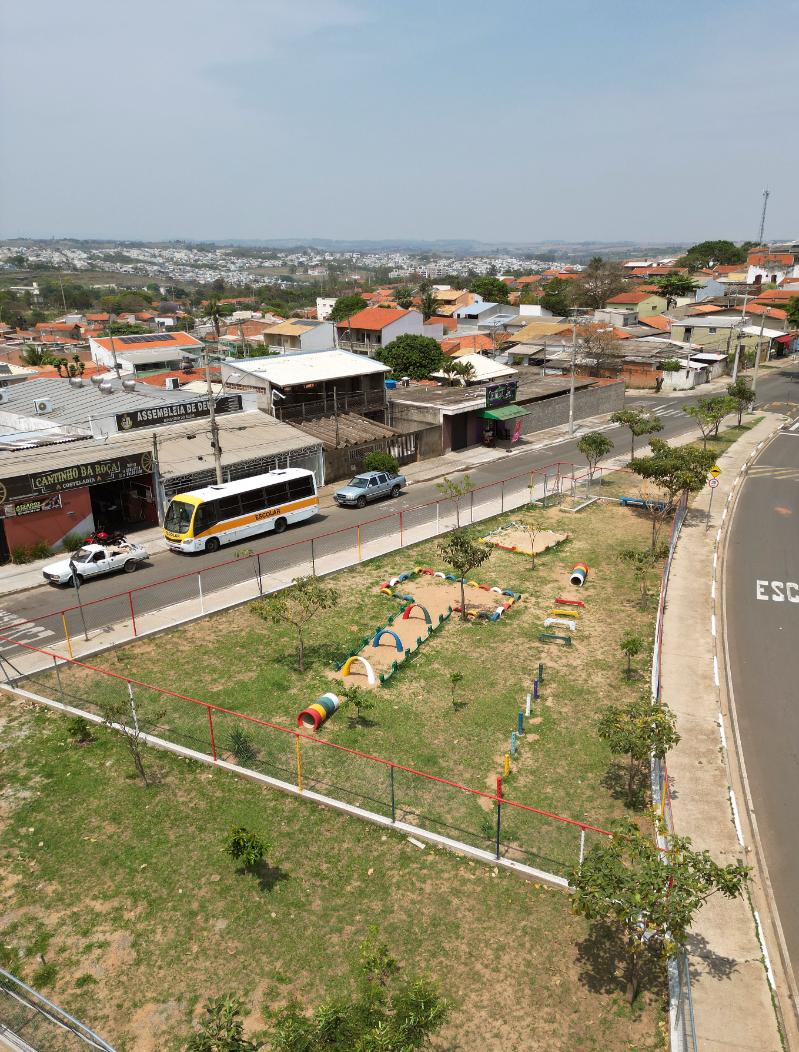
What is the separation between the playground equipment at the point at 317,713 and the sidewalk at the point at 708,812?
25.9 ft

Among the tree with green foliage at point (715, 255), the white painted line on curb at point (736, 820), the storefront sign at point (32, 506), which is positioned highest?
the tree with green foliage at point (715, 255)

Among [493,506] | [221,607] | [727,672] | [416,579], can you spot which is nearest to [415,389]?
[493,506]

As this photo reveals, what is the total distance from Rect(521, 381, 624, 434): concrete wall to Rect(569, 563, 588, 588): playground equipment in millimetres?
26222

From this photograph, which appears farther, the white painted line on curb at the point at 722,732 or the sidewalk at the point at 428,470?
the sidewalk at the point at 428,470

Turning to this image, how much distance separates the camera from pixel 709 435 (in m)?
51.1

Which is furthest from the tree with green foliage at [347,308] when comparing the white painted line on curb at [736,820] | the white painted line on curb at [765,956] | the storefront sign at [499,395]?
the white painted line on curb at [765,956]

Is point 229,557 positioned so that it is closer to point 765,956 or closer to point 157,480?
point 157,480

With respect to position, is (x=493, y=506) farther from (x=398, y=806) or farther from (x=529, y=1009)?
(x=529, y=1009)

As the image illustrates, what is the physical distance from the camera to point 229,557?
1141 inches

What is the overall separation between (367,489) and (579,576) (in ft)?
45.3

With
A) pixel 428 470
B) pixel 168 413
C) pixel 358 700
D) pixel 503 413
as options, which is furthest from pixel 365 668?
pixel 503 413

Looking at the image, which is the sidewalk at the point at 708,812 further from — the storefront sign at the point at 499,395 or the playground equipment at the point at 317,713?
the storefront sign at the point at 499,395

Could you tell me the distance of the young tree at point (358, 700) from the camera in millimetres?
17016

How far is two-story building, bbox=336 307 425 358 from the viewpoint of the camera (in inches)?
3236
